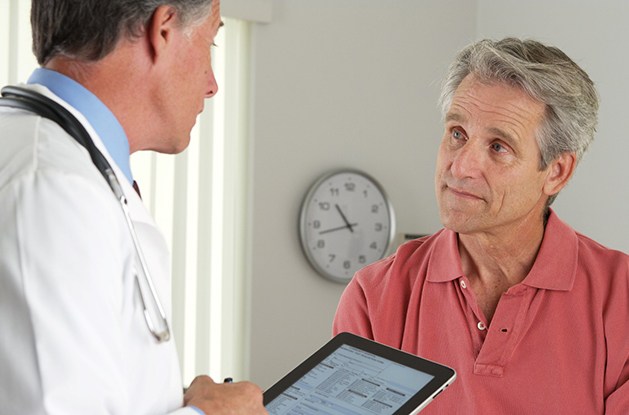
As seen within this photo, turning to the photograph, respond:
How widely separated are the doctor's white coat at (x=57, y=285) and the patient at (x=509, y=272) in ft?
3.53

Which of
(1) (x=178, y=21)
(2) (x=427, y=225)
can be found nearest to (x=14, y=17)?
(2) (x=427, y=225)

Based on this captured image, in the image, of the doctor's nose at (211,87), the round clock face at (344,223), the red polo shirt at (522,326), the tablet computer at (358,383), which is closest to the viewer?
the doctor's nose at (211,87)

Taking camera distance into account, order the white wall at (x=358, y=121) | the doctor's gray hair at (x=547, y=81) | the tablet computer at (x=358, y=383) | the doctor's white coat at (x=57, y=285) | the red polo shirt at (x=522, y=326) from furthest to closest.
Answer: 1. the white wall at (x=358, y=121)
2. the doctor's gray hair at (x=547, y=81)
3. the red polo shirt at (x=522, y=326)
4. the tablet computer at (x=358, y=383)
5. the doctor's white coat at (x=57, y=285)

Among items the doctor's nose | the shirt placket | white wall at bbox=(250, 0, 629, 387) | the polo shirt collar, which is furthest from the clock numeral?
the doctor's nose

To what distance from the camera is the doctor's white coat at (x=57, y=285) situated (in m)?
0.81

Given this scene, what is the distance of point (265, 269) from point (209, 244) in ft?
0.99

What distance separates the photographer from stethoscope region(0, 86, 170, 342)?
2.95 feet

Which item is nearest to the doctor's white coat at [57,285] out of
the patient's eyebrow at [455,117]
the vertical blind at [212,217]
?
the patient's eyebrow at [455,117]

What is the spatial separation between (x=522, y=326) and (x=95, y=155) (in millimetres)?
1129


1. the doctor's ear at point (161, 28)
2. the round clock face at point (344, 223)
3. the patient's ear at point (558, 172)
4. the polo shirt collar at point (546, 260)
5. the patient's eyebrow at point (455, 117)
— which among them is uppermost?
the doctor's ear at point (161, 28)

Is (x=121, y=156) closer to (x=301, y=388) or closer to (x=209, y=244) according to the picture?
(x=301, y=388)

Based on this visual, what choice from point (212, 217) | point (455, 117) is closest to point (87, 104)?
point (455, 117)

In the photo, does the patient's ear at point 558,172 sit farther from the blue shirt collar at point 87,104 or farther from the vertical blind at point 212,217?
the vertical blind at point 212,217

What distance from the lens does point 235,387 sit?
1.05 m
